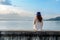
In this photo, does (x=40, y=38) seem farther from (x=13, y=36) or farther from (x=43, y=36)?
(x=13, y=36)

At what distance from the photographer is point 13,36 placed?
23.9 ft

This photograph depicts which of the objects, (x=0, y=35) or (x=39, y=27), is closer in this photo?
(x=0, y=35)

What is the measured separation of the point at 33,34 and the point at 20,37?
46cm

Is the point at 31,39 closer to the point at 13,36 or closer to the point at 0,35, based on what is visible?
the point at 13,36

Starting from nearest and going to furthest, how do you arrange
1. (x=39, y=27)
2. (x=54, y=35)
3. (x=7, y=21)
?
1. (x=54, y=35)
2. (x=39, y=27)
3. (x=7, y=21)

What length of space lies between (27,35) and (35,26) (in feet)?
3.92

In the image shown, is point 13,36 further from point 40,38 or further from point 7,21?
point 7,21

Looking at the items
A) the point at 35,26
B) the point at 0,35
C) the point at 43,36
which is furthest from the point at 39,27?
the point at 0,35

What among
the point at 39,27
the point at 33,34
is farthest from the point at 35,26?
the point at 33,34

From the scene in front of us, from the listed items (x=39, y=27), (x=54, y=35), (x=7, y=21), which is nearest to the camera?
(x=54, y=35)

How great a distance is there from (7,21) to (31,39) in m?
10.9

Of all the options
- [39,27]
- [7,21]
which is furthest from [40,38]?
[7,21]

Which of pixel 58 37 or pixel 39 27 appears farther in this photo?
pixel 39 27

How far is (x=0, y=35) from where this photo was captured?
727cm
